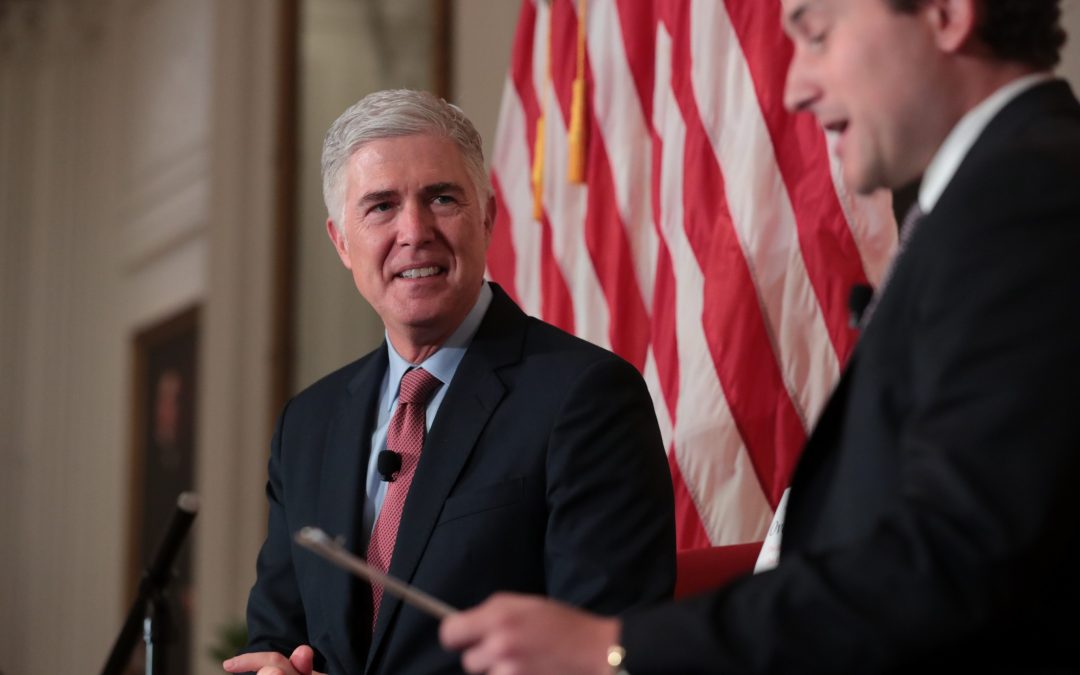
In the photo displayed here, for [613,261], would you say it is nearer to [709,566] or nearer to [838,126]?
[709,566]

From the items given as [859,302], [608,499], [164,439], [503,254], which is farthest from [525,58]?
[164,439]

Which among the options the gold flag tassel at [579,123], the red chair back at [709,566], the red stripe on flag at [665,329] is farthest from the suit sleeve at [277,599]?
the gold flag tassel at [579,123]

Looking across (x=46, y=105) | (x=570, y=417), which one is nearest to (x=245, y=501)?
(x=46, y=105)

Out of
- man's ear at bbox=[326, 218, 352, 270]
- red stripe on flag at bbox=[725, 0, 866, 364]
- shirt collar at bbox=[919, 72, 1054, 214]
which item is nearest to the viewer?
shirt collar at bbox=[919, 72, 1054, 214]

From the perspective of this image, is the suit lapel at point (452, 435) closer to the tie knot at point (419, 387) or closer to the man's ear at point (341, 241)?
the tie knot at point (419, 387)

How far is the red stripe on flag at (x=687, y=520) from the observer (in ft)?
12.3

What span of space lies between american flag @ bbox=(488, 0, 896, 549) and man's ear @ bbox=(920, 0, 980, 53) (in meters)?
2.14

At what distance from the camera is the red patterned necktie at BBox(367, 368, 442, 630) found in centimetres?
259

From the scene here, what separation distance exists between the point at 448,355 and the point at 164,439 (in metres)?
5.87

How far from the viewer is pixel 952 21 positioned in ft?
4.82

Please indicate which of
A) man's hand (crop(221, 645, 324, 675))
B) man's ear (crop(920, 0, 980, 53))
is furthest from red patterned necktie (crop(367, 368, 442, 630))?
man's ear (crop(920, 0, 980, 53))

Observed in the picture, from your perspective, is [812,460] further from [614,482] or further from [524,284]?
[524,284]

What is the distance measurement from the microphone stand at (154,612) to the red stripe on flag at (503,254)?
1.43 m

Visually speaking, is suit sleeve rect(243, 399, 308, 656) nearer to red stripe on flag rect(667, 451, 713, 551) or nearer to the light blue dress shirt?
the light blue dress shirt
